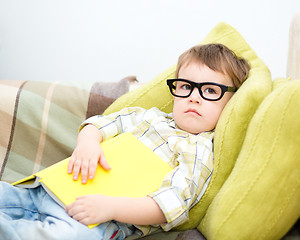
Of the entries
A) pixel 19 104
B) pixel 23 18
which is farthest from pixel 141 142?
pixel 23 18

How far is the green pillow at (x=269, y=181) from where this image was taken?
83 cm

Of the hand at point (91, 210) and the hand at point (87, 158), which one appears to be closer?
the hand at point (91, 210)

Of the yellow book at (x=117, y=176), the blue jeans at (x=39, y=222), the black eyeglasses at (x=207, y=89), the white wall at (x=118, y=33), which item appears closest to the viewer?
the blue jeans at (x=39, y=222)

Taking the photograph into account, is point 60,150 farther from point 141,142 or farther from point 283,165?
point 283,165

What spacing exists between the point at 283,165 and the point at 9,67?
5.86ft

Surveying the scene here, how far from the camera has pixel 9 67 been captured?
215 centimetres

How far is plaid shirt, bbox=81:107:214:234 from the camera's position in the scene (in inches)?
35.4

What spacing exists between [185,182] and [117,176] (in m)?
0.18

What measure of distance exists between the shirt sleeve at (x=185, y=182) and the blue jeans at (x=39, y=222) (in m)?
0.14

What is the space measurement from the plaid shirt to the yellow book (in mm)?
42

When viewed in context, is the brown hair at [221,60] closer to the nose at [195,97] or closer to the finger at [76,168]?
the nose at [195,97]

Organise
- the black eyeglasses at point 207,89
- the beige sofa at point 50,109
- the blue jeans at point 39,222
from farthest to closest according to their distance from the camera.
A: the beige sofa at point 50,109
the black eyeglasses at point 207,89
the blue jeans at point 39,222

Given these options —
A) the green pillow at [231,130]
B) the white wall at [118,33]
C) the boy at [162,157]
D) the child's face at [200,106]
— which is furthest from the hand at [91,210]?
the white wall at [118,33]

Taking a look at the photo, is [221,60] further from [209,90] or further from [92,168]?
[92,168]
